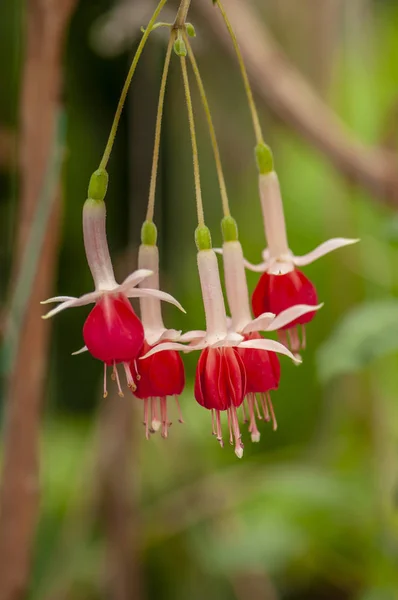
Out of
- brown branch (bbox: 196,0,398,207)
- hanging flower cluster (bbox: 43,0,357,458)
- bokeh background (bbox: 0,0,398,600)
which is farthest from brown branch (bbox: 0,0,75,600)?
brown branch (bbox: 196,0,398,207)

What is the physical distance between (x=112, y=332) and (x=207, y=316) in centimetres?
6

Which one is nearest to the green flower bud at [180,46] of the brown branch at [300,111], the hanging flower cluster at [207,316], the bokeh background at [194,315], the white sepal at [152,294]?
the hanging flower cluster at [207,316]

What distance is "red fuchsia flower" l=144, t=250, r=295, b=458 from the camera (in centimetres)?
33

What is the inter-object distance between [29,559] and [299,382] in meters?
0.78

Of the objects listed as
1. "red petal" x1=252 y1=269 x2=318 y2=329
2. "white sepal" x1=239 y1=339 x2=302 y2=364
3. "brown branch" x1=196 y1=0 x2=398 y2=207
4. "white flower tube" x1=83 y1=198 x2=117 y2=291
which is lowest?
"white sepal" x1=239 y1=339 x2=302 y2=364

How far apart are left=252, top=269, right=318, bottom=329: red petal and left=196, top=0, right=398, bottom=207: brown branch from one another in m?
0.55

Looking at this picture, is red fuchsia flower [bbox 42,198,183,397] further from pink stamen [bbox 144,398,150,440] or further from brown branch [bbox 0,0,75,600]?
brown branch [bbox 0,0,75,600]

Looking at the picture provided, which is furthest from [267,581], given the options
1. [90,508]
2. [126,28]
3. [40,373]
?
[126,28]

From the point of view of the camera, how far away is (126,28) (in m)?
0.73

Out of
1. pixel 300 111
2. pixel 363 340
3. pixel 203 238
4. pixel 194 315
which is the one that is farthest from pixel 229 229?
pixel 194 315

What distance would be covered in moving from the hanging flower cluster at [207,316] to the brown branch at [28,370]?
23 centimetres

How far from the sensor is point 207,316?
36 cm

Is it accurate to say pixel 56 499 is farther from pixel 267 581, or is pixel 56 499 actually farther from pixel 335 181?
pixel 335 181

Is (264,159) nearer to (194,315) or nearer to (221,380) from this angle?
(221,380)
